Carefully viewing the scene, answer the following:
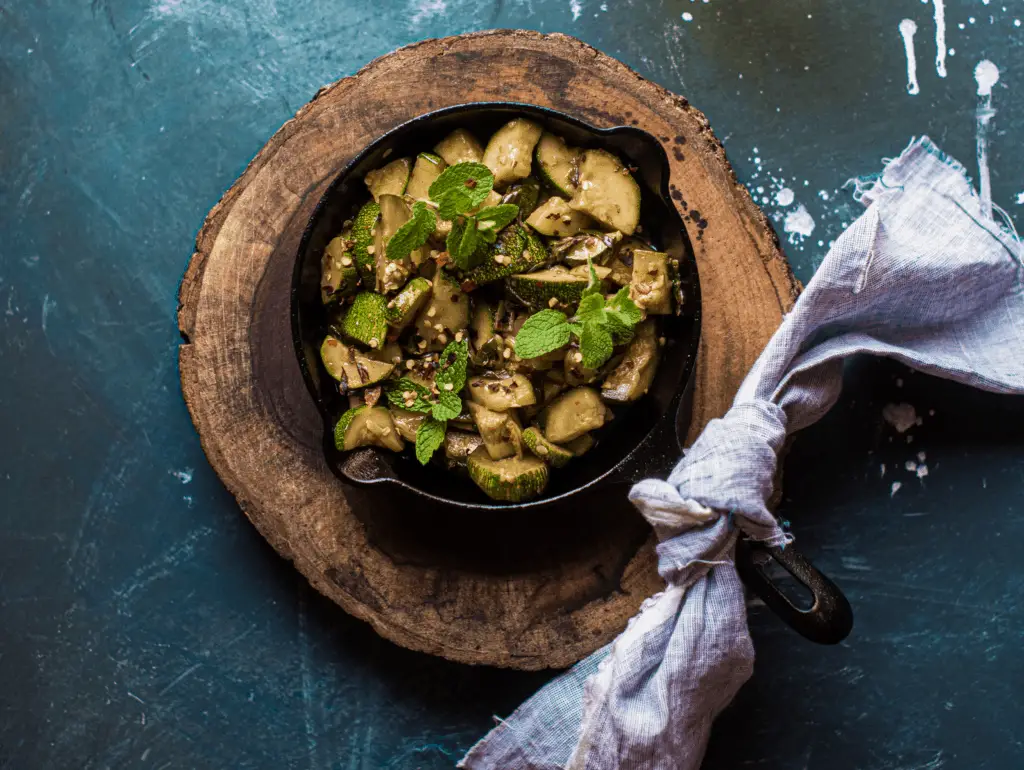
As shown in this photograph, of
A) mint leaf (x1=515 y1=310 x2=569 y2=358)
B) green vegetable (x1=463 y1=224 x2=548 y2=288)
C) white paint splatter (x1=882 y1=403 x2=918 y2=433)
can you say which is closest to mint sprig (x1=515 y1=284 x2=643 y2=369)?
mint leaf (x1=515 y1=310 x2=569 y2=358)

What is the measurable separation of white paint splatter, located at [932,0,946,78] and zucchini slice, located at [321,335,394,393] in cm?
164

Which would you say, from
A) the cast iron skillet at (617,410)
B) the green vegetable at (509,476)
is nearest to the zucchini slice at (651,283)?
the cast iron skillet at (617,410)

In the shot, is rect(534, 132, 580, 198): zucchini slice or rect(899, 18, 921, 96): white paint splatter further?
rect(899, 18, 921, 96): white paint splatter

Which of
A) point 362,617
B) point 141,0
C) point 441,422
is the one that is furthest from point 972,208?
point 141,0

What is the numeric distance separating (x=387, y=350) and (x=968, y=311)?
1.36m

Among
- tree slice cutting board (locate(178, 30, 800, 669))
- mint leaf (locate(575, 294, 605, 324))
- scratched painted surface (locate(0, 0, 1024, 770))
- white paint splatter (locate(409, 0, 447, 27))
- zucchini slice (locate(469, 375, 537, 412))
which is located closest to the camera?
mint leaf (locate(575, 294, 605, 324))

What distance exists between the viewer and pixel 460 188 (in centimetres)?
167

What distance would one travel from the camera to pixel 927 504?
2.18 m

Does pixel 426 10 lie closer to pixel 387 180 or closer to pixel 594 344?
pixel 387 180

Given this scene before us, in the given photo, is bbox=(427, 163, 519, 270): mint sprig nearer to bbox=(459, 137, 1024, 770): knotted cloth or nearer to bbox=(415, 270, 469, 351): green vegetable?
bbox=(415, 270, 469, 351): green vegetable

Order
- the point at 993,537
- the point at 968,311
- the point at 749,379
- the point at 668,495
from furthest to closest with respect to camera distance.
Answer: the point at 993,537, the point at 968,311, the point at 749,379, the point at 668,495

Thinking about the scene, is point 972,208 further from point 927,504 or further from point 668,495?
point 668,495

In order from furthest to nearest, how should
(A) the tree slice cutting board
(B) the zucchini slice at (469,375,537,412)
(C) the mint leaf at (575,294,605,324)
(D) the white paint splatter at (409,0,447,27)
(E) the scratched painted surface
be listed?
(D) the white paint splatter at (409,0,447,27), (E) the scratched painted surface, (A) the tree slice cutting board, (B) the zucchini slice at (469,375,537,412), (C) the mint leaf at (575,294,605,324)

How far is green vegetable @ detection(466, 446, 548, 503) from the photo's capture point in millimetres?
1728
